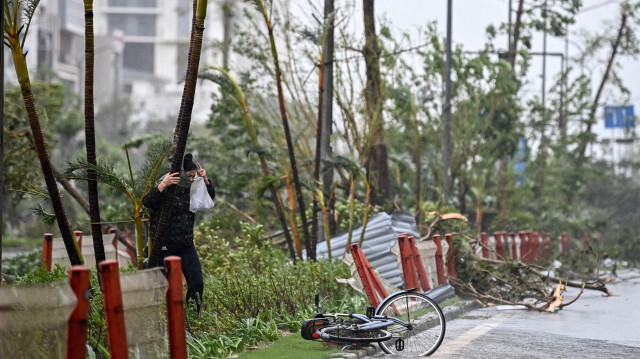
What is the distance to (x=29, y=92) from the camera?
9547mm

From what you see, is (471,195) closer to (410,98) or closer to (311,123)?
(410,98)

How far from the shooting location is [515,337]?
12.2 meters

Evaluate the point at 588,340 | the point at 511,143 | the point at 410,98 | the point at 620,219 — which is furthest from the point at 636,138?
the point at 588,340

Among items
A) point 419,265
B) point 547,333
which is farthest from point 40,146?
point 419,265

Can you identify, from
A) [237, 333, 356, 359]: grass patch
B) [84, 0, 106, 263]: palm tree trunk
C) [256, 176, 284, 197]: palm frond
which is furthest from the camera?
[256, 176, 284, 197]: palm frond

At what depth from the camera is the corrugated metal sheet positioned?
16.6 m

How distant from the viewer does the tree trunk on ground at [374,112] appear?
69.7 ft

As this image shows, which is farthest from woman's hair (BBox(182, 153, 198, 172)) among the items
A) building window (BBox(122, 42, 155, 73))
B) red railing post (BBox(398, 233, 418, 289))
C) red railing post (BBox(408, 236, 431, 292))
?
building window (BBox(122, 42, 155, 73))

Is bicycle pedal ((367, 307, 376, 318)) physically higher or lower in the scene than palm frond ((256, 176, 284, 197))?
lower

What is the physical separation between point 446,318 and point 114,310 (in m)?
7.73

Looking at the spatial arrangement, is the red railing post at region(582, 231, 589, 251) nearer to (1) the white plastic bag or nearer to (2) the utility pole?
(2) the utility pole

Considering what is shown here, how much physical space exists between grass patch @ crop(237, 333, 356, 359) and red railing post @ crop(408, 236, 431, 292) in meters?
3.85

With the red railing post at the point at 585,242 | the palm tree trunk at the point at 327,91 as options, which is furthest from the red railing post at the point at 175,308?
the red railing post at the point at 585,242

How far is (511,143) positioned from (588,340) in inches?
780
